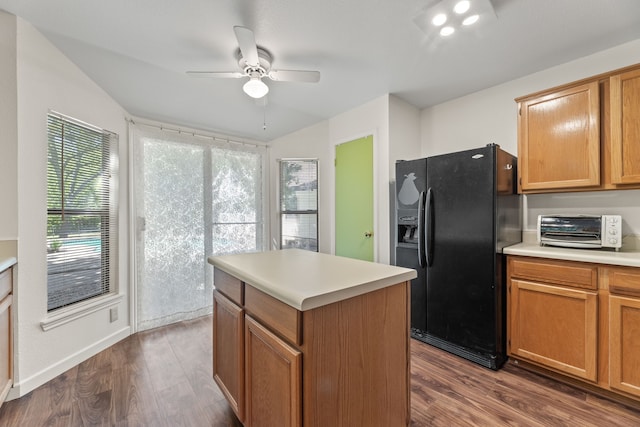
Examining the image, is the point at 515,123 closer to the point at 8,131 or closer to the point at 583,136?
the point at 583,136

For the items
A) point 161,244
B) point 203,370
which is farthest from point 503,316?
point 161,244

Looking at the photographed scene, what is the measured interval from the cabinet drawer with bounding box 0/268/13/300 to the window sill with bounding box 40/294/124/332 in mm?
381

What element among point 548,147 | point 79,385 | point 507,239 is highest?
point 548,147

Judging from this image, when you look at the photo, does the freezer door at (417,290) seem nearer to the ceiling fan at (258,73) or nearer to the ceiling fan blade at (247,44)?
the ceiling fan at (258,73)

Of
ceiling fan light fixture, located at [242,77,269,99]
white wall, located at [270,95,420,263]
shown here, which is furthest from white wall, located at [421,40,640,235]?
ceiling fan light fixture, located at [242,77,269,99]

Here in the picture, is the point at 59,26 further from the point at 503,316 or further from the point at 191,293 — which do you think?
the point at 503,316

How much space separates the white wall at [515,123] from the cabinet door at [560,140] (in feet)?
1.12

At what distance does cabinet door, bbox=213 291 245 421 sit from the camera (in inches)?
53.8

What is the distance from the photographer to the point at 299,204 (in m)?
3.80

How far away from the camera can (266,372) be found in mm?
1153

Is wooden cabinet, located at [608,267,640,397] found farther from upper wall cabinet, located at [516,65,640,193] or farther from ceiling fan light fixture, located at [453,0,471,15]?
ceiling fan light fixture, located at [453,0,471,15]

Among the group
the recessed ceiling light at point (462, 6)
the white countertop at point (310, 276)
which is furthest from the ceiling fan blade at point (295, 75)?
the white countertop at point (310, 276)

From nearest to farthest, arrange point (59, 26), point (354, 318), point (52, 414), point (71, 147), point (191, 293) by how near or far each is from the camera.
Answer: point (354, 318), point (52, 414), point (59, 26), point (71, 147), point (191, 293)

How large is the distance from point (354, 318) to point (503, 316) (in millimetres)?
1708
